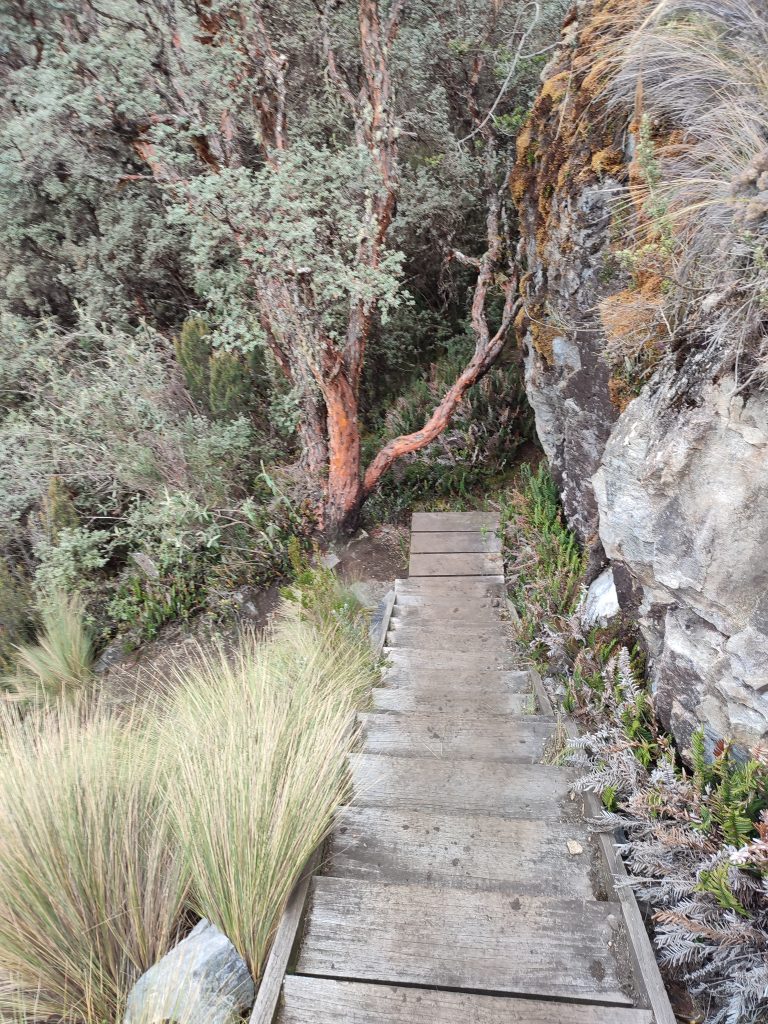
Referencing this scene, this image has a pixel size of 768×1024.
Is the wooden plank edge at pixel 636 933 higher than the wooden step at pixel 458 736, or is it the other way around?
the wooden plank edge at pixel 636 933

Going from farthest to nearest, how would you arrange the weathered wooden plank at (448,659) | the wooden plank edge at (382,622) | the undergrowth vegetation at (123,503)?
the undergrowth vegetation at (123,503), the wooden plank edge at (382,622), the weathered wooden plank at (448,659)

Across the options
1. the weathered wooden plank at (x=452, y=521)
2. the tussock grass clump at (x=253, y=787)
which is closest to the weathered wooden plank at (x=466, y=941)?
the tussock grass clump at (x=253, y=787)

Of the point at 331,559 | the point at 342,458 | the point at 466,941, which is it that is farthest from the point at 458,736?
the point at 342,458

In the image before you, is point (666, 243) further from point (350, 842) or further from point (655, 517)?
point (350, 842)

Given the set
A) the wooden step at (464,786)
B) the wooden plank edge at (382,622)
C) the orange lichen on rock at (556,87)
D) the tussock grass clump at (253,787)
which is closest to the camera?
the tussock grass clump at (253,787)

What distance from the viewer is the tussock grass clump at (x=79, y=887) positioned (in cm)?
178

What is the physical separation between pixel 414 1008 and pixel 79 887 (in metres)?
1.21

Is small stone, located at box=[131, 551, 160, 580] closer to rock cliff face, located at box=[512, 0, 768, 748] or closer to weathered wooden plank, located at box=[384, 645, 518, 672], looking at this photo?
weathered wooden plank, located at box=[384, 645, 518, 672]

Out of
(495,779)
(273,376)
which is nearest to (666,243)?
(495,779)

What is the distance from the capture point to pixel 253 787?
2111 mm

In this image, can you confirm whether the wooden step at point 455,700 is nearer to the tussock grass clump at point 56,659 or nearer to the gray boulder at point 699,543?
the gray boulder at point 699,543

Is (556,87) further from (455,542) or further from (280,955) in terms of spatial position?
(280,955)

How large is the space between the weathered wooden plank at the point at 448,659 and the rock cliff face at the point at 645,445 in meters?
0.88

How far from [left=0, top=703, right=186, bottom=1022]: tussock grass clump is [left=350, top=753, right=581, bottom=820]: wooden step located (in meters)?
0.90
